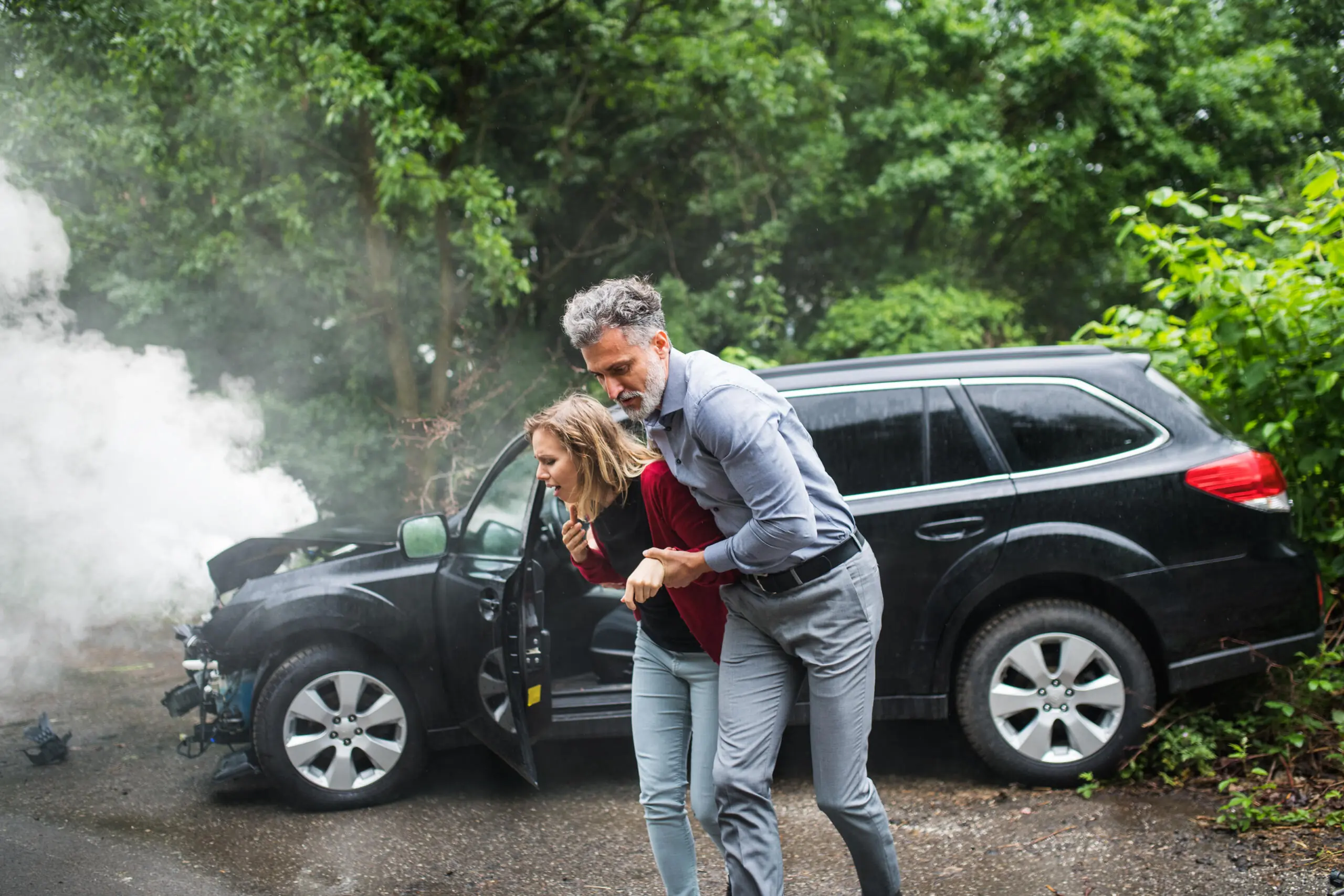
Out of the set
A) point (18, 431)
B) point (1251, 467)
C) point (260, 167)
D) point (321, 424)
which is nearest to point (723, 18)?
point (260, 167)

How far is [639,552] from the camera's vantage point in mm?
2988

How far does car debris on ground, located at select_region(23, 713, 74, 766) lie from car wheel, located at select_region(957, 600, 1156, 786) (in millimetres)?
4362

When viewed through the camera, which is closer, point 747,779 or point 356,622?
point 747,779

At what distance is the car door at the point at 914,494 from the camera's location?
14.2ft

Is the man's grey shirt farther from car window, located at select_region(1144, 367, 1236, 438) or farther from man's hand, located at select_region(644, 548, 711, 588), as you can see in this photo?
car window, located at select_region(1144, 367, 1236, 438)

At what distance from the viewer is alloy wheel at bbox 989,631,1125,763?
433cm

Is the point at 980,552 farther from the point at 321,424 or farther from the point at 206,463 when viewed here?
the point at 321,424

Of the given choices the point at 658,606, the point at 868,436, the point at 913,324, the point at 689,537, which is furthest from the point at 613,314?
the point at 913,324

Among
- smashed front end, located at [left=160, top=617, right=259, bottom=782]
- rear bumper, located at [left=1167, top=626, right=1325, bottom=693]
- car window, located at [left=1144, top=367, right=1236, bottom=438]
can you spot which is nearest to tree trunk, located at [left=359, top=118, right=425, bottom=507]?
smashed front end, located at [left=160, top=617, right=259, bottom=782]

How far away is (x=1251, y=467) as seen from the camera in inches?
170

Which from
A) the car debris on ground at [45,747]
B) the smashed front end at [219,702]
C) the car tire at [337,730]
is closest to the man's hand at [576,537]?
the car tire at [337,730]

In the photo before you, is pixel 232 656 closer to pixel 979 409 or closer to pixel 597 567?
pixel 597 567

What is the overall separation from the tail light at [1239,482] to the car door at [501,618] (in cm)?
263

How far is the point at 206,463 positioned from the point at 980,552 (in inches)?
249
